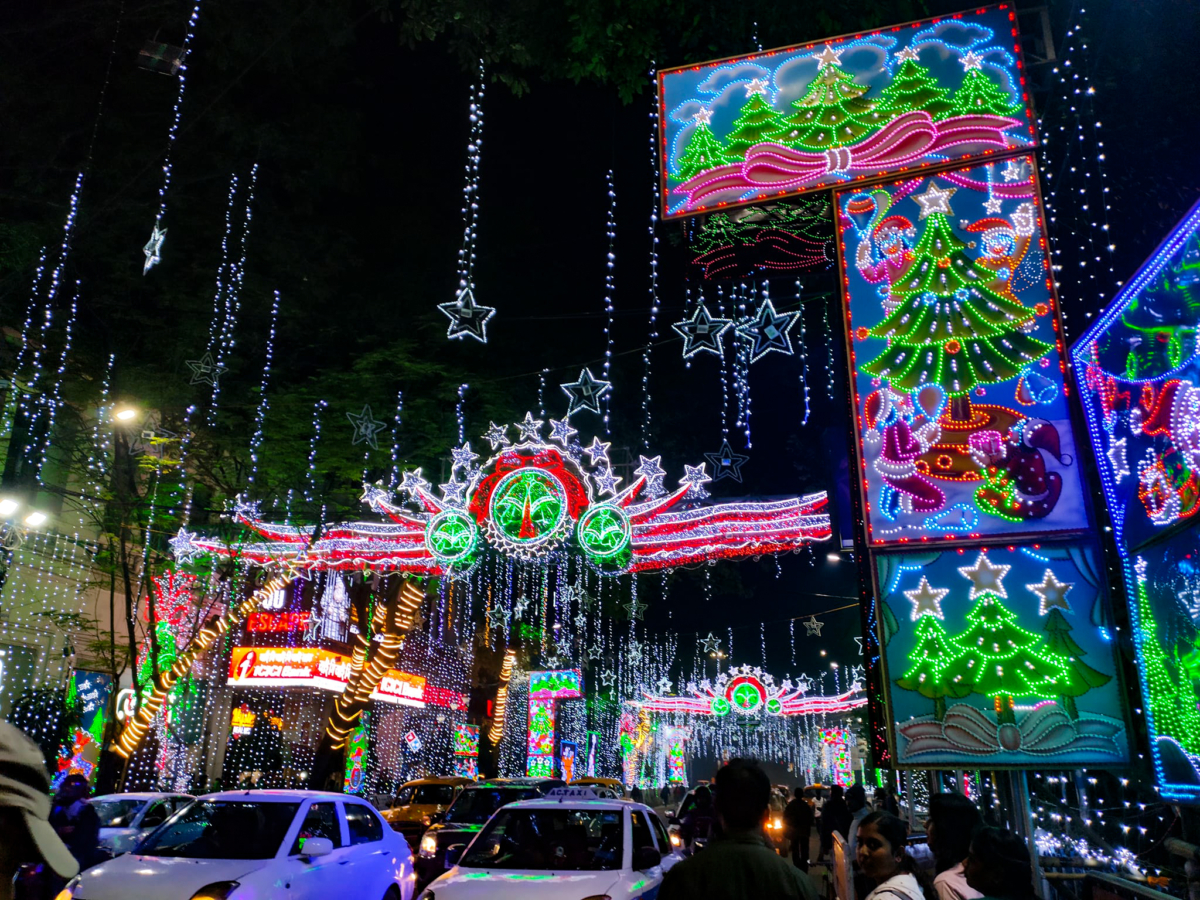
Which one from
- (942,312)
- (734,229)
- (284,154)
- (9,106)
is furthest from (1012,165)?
(9,106)

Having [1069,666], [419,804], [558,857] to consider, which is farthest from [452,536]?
[1069,666]

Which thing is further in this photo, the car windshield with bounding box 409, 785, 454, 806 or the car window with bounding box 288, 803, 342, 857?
the car windshield with bounding box 409, 785, 454, 806

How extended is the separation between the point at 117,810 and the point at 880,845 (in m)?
12.0

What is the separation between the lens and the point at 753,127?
7.78 meters

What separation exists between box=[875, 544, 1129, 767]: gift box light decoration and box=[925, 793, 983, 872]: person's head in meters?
0.43

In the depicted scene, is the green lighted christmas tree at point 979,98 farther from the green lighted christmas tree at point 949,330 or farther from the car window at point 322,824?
the car window at point 322,824

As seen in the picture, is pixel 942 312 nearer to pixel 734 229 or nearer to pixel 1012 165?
pixel 1012 165

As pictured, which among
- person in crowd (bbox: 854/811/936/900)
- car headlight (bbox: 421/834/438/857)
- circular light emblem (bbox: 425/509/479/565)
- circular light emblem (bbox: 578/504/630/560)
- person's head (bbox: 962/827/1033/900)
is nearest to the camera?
person's head (bbox: 962/827/1033/900)

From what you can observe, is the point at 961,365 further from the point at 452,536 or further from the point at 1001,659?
Answer: the point at 452,536

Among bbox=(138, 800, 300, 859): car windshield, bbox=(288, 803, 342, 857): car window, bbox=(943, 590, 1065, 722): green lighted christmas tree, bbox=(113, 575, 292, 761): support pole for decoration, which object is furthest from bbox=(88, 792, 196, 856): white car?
bbox=(943, 590, 1065, 722): green lighted christmas tree

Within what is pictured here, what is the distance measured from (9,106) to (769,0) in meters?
11.3

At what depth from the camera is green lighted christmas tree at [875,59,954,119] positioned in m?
7.10

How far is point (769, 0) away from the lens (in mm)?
9453

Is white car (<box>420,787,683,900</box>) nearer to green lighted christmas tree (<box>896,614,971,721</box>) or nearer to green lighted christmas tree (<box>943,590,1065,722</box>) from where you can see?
green lighted christmas tree (<box>896,614,971,721</box>)
